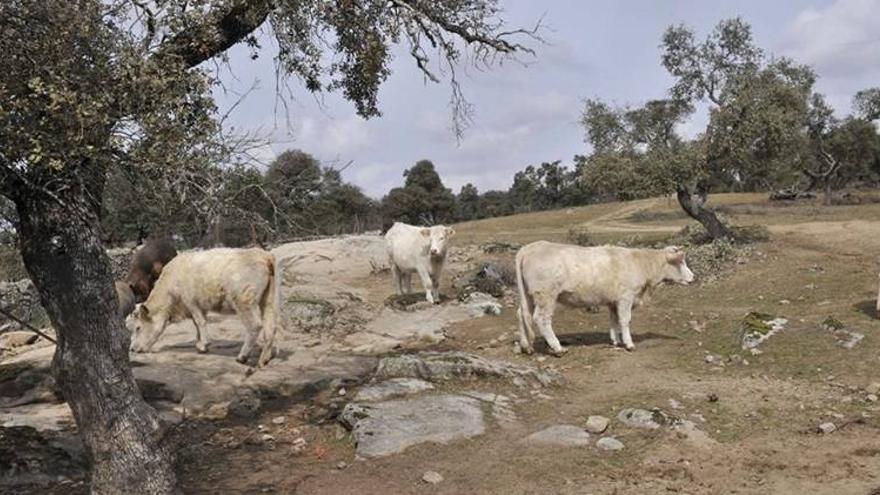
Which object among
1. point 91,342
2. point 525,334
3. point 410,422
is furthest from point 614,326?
point 91,342

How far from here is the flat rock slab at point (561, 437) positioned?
905 centimetres

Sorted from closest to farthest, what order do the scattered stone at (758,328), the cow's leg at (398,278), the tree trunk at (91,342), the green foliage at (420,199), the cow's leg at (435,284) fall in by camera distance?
the tree trunk at (91,342) < the scattered stone at (758,328) < the cow's leg at (435,284) < the cow's leg at (398,278) < the green foliage at (420,199)

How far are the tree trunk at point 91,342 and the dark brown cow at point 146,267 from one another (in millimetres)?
12773

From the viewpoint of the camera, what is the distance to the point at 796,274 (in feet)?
67.7

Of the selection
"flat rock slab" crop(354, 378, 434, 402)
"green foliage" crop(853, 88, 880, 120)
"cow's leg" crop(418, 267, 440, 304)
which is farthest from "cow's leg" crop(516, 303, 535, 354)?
"green foliage" crop(853, 88, 880, 120)

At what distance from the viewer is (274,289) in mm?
12906

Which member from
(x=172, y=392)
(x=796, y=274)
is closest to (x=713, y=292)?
(x=796, y=274)

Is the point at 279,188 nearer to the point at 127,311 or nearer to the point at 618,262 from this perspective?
the point at 618,262

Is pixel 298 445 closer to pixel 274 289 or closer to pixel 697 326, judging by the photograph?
pixel 274 289

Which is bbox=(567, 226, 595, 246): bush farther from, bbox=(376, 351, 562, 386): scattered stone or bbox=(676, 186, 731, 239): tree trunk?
bbox=(376, 351, 562, 386): scattered stone

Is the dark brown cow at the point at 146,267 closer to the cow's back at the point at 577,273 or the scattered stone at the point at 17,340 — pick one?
the scattered stone at the point at 17,340

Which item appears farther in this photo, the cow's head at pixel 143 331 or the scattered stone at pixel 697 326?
the scattered stone at pixel 697 326

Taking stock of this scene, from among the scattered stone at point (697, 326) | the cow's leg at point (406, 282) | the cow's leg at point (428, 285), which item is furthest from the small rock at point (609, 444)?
the cow's leg at point (406, 282)

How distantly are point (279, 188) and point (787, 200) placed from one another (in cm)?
5055
